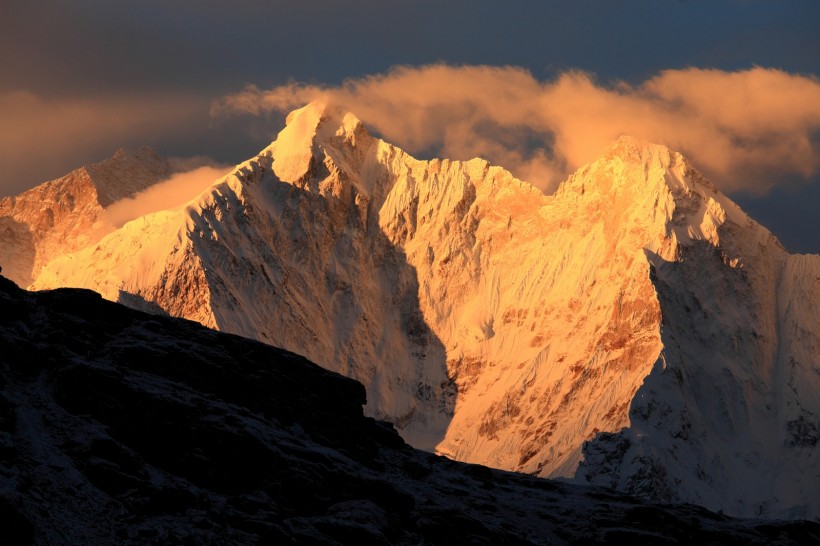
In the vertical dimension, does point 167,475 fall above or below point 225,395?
below

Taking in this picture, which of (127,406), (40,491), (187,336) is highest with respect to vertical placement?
(187,336)

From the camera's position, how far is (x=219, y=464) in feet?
470

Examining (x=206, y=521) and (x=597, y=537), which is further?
(x=597, y=537)

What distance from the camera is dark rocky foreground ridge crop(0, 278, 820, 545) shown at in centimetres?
12781

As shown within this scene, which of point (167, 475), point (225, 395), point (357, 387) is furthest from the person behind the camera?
point (357, 387)

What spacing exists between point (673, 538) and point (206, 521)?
4888cm

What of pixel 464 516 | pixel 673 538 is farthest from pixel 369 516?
pixel 673 538

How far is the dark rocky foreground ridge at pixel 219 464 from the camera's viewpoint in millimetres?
127812

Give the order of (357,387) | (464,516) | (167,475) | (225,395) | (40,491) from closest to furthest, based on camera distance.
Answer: (40,491) < (167,475) < (464,516) < (225,395) < (357,387)

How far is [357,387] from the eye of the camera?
17625 centimetres

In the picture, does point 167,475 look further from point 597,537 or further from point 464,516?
point 597,537

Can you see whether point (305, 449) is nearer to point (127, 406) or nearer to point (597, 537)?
point (127, 406)

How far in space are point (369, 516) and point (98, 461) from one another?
23522 millimetres

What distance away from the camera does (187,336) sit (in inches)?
6673
